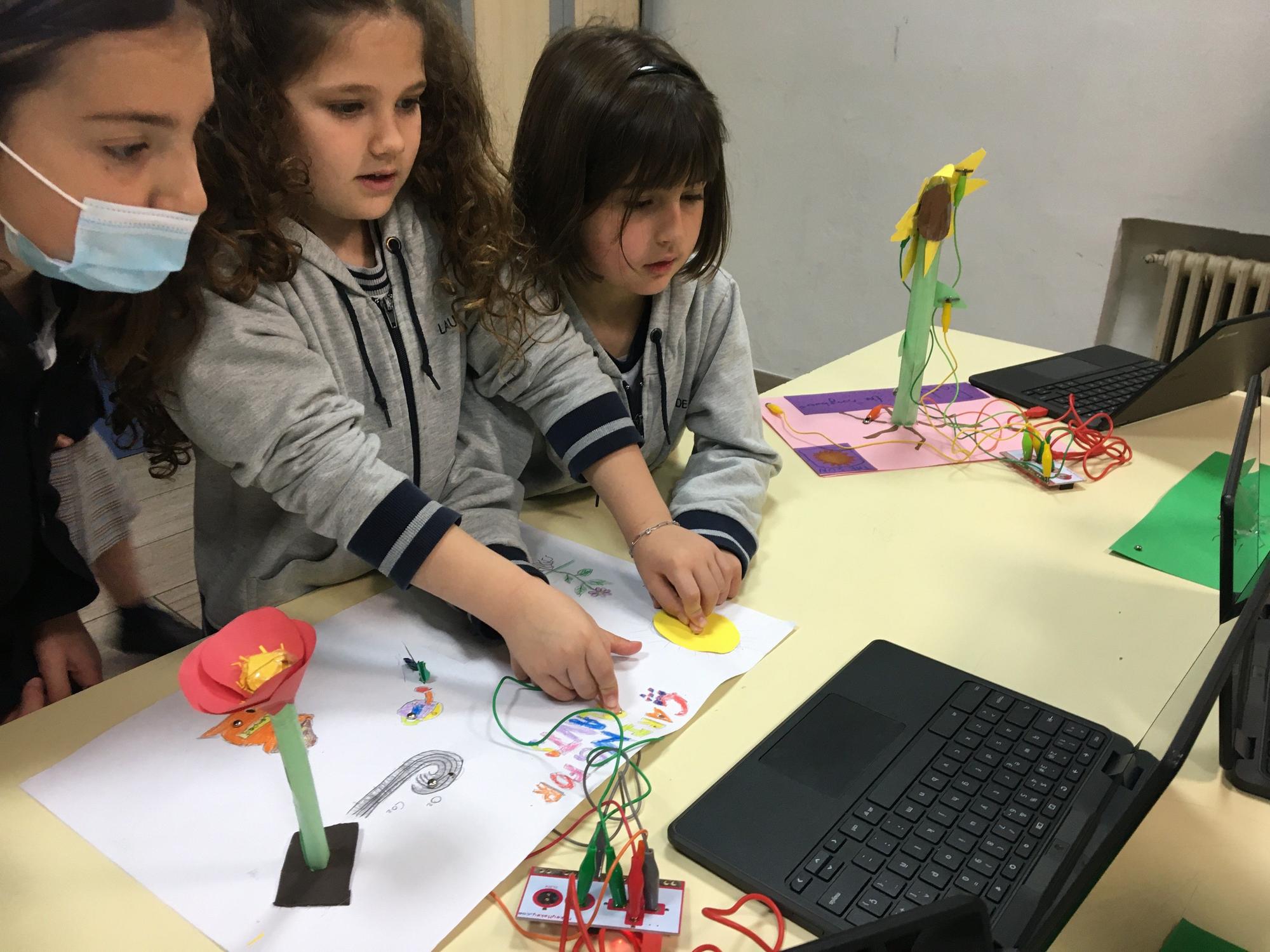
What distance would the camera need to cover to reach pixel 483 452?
915 millimetres

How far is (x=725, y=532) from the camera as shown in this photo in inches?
33.3

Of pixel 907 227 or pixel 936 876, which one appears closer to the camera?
pixel 936 876

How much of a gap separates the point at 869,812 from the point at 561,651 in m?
0.23

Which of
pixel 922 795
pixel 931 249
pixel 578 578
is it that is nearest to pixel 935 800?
pixel 922 795

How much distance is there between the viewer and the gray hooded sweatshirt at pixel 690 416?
915mm

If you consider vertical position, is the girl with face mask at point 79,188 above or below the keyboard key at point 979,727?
above

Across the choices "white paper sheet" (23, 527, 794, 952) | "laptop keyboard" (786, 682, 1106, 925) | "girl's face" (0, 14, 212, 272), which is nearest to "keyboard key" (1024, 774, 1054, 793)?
"laptop keyboard" (786, 682, 1106, 925)

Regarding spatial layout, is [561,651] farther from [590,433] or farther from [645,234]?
[645,234]

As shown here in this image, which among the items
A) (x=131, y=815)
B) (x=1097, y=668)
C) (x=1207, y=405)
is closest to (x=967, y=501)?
(x=1097, y=668)

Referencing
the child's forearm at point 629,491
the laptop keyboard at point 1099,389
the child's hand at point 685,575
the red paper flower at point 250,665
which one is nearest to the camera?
the red paper flower at point 250,665

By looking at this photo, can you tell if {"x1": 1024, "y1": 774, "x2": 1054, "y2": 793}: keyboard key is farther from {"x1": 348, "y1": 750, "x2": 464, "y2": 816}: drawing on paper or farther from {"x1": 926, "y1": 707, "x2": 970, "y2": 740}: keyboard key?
{"x1": 348, "y1": 750, "x2": 464, "y2": 816}: drawing on paper

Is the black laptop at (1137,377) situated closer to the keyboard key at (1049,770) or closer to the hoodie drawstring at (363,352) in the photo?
Result: the keyboard key at (1049,770)

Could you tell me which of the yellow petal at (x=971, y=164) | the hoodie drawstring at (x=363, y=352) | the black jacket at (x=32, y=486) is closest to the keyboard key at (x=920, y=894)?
the hoodie drawstring at (x=363, y=352)

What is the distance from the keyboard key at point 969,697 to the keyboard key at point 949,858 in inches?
5.5
